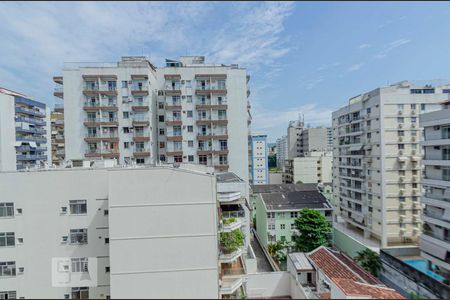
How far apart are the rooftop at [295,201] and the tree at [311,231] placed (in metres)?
2.41

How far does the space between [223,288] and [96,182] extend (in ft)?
23.0

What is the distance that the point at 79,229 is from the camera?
999 cm

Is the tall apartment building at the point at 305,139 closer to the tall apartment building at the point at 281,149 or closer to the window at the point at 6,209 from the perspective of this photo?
the tall apartment building at the point at 281,149

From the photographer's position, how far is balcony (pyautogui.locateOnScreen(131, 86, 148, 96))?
72.4 ft

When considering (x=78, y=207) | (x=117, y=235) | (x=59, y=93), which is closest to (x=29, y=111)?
(x=59, y=93)

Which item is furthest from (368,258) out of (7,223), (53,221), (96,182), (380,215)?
(7,223)

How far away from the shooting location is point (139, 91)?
2206cm

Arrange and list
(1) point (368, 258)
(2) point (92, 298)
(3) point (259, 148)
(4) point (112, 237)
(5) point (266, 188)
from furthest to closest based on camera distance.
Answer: (3) point (259, 148)
(5) point (266, 188)
(1) point (368, 258)
(2) point (92, 298)
(4) point (112, 237)

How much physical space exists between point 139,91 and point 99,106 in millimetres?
3939

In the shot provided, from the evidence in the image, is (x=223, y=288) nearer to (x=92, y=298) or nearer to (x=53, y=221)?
(x=92, y=298)

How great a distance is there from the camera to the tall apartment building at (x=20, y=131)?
30.1 meters

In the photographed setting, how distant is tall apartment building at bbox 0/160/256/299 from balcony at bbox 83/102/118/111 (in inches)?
458

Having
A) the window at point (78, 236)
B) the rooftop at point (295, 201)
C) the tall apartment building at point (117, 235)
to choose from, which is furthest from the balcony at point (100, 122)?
the rooftop at point (295, 201)

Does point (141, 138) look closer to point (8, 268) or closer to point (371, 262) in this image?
point (8, 268)
